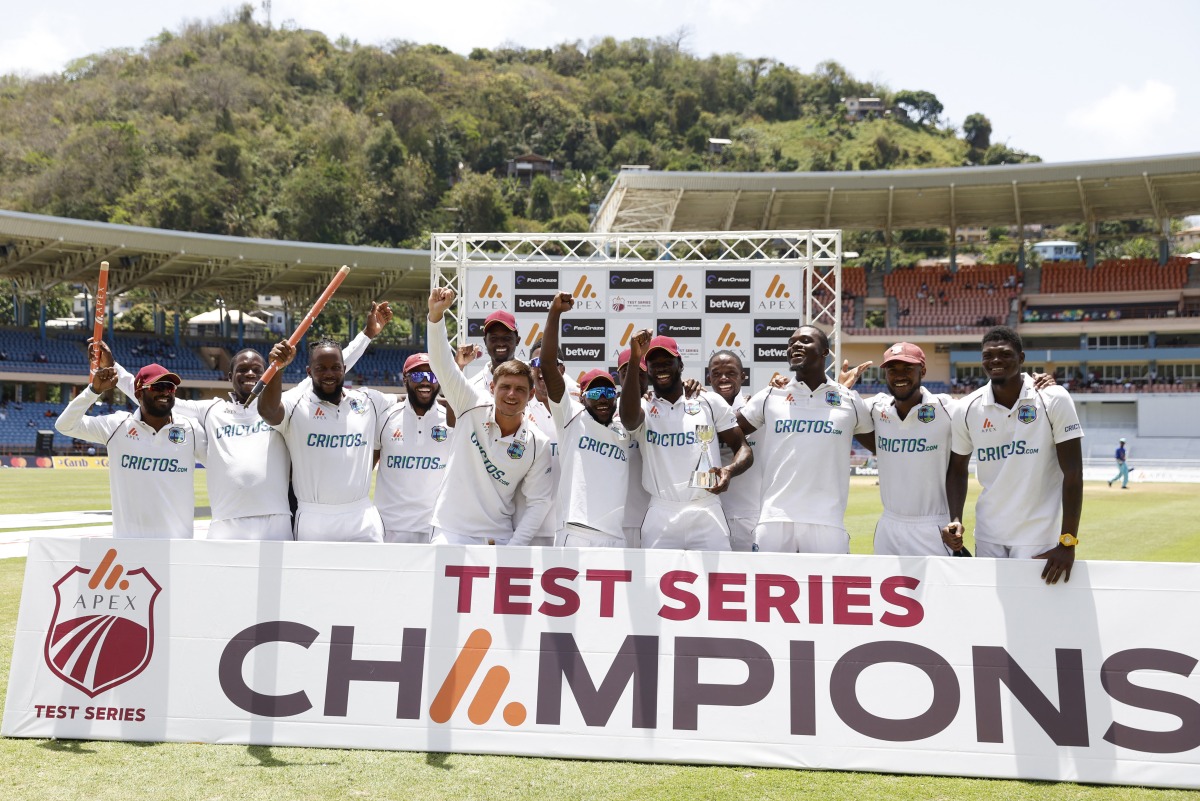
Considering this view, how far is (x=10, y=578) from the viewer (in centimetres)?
1103

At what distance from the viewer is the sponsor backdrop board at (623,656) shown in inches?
212

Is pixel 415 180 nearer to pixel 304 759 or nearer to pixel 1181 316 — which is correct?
pixel 1181 316

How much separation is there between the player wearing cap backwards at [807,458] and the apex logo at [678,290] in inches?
483

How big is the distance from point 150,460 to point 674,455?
3.36 m

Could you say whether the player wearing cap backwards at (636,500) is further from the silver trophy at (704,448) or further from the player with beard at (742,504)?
the player with beard at (742,504)

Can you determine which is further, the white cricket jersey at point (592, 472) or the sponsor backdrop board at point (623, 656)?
the white cricket jersey at point (592, 472)

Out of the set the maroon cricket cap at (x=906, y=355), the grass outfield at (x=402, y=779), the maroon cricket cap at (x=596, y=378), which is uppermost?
the maroon cricket cap at (x=906, y=355)

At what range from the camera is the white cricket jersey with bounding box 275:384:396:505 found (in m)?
6.50

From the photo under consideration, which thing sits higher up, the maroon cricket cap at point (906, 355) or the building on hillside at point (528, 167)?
the building on hillside at point (528, 167)

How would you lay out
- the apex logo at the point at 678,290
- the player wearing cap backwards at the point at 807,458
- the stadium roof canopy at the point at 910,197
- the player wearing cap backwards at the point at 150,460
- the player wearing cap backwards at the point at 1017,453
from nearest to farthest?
the player wearing cap backwards at the point at 1017,453
the player wearing cap backwards at the point at 807,458
the player wearing cap backwards at the point at 150,460
the apex logo at the point at 678,290
the stadium roof canopy at the point at 910,197

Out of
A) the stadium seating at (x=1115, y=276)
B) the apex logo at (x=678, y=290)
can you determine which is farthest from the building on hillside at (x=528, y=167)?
the apex logo at (x=678, y=290)

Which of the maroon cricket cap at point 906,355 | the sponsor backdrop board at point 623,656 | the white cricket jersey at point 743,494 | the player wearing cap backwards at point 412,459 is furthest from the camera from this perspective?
the player wearing cap backwards at point 412,459

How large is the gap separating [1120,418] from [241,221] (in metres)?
71.2

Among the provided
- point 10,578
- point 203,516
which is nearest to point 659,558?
point 10,578
